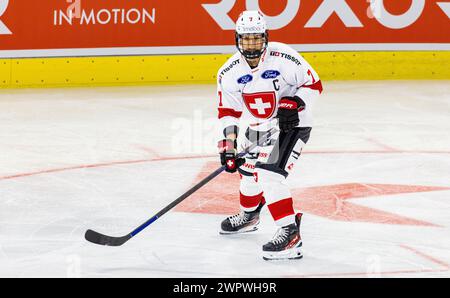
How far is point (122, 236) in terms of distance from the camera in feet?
19.7

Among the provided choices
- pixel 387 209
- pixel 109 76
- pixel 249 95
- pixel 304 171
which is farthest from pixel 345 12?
pixel 249 95

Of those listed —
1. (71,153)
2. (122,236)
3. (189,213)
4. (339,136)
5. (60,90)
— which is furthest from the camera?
(60,90)

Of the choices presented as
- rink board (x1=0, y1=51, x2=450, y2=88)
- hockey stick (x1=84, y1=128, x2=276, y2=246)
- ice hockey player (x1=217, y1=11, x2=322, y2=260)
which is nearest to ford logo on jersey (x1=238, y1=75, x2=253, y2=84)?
ice hockey player (x1=217, y1=11, x2=322, y2=260)

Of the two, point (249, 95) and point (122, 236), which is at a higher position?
point (249, 95)

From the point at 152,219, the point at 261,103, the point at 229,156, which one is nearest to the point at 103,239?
the point at 152,219

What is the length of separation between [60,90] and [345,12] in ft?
10.6

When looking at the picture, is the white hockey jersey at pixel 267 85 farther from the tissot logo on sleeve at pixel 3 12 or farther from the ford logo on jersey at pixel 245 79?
the tissot logo on sleeve at pixel 3 12

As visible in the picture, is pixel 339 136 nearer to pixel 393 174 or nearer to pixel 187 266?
pixel 393 174

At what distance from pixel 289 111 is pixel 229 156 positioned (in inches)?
16.0

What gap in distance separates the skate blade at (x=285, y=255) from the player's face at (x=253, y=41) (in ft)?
3.48

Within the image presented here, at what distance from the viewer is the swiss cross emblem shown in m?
5.72

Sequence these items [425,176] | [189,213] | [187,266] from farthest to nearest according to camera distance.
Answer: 1. [425,176]
2. [189,213]
3. [187,266]

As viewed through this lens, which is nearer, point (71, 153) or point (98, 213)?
point (98, 213)

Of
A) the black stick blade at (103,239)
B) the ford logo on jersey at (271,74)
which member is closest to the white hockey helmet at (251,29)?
the ford logo on jersey at (271,74)
